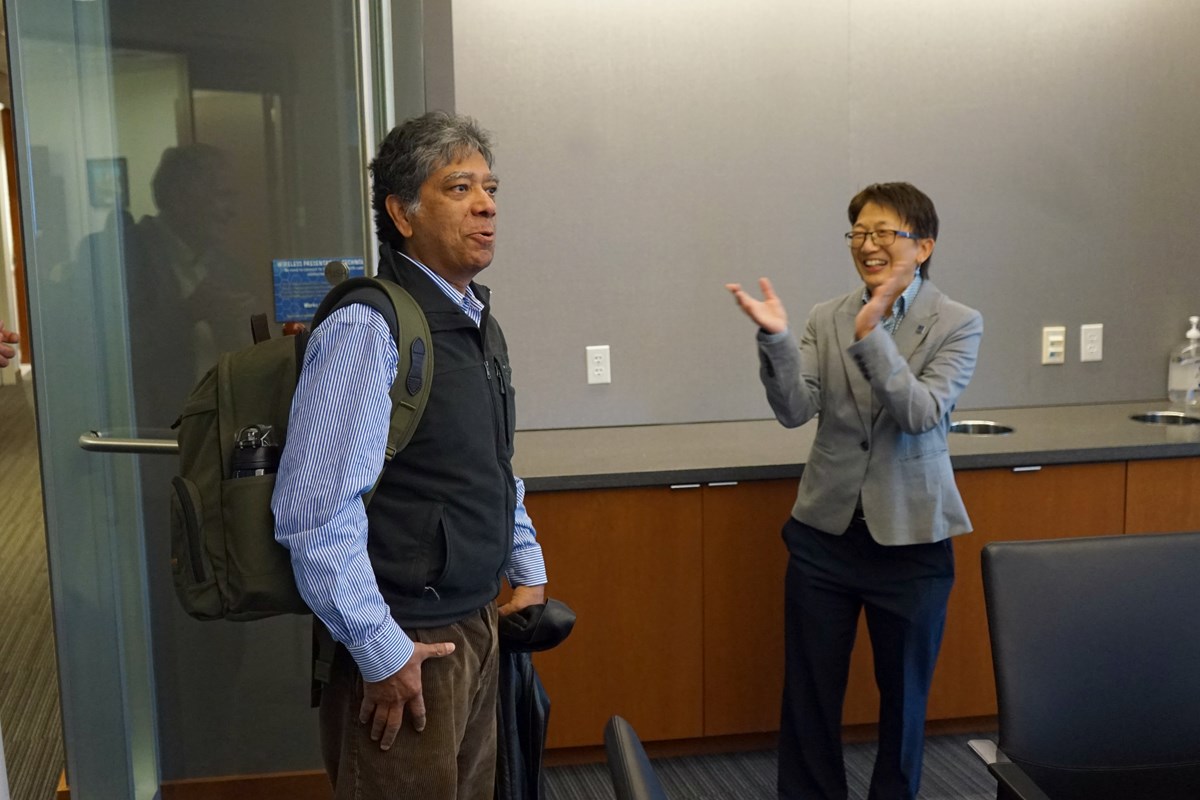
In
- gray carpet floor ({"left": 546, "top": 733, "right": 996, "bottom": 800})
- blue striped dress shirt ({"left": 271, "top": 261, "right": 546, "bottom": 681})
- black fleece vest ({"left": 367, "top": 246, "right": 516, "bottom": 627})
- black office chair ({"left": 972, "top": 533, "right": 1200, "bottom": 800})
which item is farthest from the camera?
gray carpet floor ({"left": 546, "top": 733, "right": 996, "bottom": 800})

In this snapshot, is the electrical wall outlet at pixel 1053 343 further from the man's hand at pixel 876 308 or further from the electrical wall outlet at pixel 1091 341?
the man's hand at pixel 876 308

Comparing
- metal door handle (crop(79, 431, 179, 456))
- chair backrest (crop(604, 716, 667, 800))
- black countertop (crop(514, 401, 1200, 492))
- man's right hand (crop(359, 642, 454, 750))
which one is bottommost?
man's right hand (crop(359, 642, 454, 750))

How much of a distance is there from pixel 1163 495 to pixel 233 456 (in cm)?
238

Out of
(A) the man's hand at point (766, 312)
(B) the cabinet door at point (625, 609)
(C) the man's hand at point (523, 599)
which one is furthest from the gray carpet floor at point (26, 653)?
(A) the man's hand at point (766, 312)

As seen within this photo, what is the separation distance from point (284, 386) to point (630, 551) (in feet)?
4.35

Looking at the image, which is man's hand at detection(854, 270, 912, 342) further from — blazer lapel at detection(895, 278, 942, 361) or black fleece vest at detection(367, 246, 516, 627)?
black fleece vest at detection(367, 246, 516, 627)

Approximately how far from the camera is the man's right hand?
147cm

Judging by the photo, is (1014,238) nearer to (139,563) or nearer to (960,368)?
(960,368)

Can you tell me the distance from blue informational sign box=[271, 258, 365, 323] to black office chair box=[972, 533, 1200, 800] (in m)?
1.32

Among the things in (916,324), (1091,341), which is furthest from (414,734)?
(1091,341)

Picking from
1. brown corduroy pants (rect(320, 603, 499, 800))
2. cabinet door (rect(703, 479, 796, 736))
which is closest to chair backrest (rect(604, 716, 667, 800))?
brown corduroy pants (rect(320, 603, 499, 800))

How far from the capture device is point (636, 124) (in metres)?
3.09

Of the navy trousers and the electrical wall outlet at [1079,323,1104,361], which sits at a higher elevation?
the electrical wall outlet at [1079,323,1104,361]

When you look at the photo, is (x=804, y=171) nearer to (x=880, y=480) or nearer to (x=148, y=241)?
(x=880, y=480)
